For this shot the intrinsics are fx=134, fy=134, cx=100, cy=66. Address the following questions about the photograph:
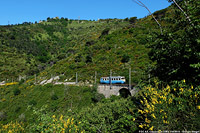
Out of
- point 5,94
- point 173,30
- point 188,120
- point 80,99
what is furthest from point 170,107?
point 5,94

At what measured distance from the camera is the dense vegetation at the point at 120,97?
293cm

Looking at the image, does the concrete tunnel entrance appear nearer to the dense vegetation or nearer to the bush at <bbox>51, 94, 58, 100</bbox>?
the dense vegetation

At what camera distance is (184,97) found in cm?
298

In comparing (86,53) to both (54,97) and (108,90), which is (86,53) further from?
(108,90)

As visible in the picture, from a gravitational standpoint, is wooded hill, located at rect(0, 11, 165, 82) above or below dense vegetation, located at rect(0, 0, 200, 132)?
above

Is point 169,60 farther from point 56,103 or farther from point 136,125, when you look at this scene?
point 56,103

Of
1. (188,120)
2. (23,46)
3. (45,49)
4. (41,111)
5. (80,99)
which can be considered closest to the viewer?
(188,120)

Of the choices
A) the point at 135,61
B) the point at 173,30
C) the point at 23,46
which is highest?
the point at 23,46

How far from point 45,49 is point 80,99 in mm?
96643

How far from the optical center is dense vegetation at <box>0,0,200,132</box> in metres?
2.93

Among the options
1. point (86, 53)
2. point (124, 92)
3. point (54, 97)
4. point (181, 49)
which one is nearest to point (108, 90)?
point (124, 92)

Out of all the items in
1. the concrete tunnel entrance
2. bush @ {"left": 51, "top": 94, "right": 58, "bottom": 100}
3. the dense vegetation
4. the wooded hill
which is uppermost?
the wooded hill

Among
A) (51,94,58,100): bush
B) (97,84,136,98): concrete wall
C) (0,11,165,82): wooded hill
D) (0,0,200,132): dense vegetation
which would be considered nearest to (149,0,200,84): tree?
(0,0,200,132): dense vegetation

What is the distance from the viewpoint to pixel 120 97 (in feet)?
70.7
